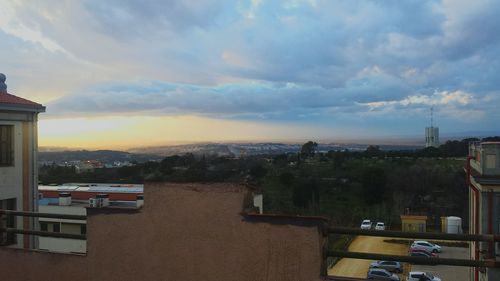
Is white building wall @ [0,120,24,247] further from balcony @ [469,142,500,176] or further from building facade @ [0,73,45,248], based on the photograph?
balcony @ [469,142,500,176]

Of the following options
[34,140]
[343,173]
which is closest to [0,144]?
[34,140]

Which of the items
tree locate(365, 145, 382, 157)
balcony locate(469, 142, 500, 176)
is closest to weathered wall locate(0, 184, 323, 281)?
balcony locate(469, 142, 500, 176)

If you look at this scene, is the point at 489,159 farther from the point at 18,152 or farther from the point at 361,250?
the point at 361,250

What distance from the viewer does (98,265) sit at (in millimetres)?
3836

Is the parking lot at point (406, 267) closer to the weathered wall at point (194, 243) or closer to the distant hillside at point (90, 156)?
the distant hillside at point (90, 156)

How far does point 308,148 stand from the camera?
234ft

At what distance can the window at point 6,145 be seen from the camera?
14406mm

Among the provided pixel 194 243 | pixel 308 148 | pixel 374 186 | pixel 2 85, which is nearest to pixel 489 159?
pixel 194 243

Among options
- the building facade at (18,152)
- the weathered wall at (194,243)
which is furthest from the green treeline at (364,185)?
the weathered wall at (194,243)

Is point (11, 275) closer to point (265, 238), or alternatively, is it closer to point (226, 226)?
point (226, 226)

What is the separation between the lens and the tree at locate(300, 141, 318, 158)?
69.9 m

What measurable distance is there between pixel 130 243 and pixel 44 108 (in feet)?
42.4

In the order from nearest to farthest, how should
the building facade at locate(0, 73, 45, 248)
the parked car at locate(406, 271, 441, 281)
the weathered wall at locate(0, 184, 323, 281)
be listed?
the weathered wall at locate(0, 184, 323, 281)
the building facade at locate(0, 73, 45, 248)
the parked car at locate(406, 271, 441, 281)

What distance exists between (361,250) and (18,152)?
18.7 meters
